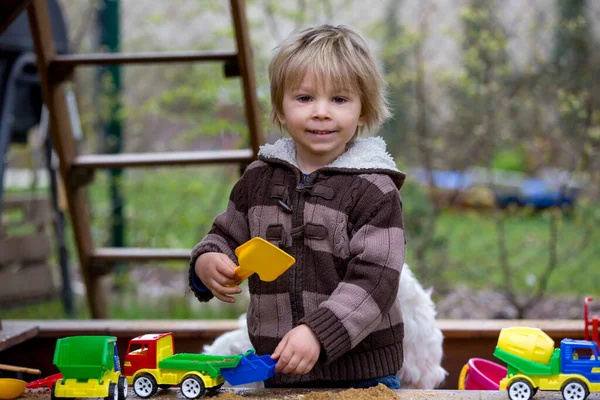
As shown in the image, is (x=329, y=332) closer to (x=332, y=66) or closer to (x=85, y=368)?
(x=85, y=368)

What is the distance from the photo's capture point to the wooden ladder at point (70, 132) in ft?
8.78

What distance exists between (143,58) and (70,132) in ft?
1.32

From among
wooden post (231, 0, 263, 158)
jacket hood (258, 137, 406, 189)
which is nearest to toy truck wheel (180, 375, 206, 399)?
jacket hood (258, 137, 406, 189)

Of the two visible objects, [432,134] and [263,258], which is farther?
[432,134]

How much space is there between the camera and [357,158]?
1.67 metres

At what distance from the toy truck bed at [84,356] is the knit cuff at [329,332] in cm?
36

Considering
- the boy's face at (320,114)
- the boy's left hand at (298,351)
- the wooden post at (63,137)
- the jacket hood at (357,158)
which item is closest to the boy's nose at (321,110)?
the boy's face at (320,114)

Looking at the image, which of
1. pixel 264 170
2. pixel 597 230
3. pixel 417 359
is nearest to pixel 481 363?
pixel 417 359

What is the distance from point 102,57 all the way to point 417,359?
1559 millimetres

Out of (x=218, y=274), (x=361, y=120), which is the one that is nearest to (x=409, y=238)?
(x=361, y=120)

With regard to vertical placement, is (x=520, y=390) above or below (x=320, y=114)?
below

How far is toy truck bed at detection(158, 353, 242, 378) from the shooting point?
1.42 meters

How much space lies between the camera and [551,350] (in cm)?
140

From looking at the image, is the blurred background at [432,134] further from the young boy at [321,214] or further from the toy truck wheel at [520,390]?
the toy truck wheel at [520,390]
